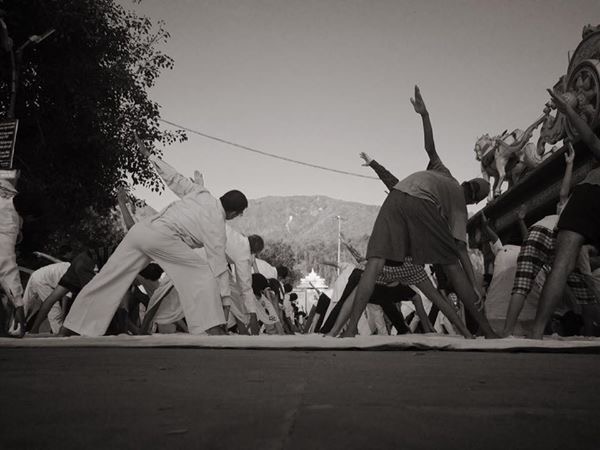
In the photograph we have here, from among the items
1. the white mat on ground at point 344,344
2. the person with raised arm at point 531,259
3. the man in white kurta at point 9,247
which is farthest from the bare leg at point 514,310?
the man in white kurta at point 9,247

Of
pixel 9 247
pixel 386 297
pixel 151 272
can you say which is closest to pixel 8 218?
pixel 9 247

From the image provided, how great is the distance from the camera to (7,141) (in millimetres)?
11609

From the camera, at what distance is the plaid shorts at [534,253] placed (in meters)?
5.59

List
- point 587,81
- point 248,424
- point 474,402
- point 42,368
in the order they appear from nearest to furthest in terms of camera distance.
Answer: point 248,424
point 474,402
point 42,368
point 587,81

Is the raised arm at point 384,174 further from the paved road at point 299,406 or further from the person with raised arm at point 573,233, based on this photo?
the paved road at point 299,406

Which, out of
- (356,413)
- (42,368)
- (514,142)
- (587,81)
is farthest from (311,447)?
(514,142)

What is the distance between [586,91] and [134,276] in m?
8.23

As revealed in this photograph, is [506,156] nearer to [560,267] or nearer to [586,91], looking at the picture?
[586,91]

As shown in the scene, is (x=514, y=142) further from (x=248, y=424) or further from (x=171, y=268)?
(x=248, y=424)

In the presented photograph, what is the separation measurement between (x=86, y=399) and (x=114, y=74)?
1646 centimetres

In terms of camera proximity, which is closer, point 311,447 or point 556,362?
point 311,447

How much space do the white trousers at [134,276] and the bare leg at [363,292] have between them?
4.25 ft

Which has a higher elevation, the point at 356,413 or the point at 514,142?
the point at 514,142

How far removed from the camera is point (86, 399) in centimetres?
174
